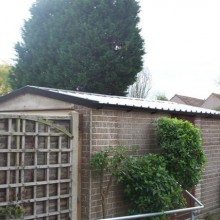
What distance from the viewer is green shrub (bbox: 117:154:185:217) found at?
635 cm

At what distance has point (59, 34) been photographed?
17.3 m

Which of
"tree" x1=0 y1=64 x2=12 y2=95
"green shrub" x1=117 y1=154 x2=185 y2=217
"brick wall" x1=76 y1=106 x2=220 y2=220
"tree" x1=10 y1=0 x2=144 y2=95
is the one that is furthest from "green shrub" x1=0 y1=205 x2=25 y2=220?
"tree" x1=0 y1=64 x2=12 y2=95

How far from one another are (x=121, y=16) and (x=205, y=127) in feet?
28.5

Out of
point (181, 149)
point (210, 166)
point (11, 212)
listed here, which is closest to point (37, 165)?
point (11, 212)

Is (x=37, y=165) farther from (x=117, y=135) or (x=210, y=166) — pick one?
(x=210, y=166)

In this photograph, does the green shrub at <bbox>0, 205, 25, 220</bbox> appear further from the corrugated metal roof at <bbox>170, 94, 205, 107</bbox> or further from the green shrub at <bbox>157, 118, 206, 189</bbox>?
the corrugated metal roof at <bbox>170, 94, 205, 107</bbox>

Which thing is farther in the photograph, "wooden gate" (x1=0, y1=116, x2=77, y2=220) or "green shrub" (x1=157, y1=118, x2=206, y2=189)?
"green shrub" (x1=157, y1=118, x2=206, y2=189)

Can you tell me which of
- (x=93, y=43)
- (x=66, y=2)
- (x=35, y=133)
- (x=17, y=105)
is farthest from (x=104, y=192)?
(x=66, y=2)

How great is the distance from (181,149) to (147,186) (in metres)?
1.24

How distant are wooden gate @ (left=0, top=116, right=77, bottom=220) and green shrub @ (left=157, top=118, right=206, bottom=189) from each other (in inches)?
85.5

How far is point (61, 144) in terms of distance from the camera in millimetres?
5852

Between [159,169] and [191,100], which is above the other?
[191,100]

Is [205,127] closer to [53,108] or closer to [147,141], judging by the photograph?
[147,141]

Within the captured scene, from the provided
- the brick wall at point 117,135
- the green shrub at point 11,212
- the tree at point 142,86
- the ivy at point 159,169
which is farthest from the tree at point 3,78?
the green shrub at point 11,212
